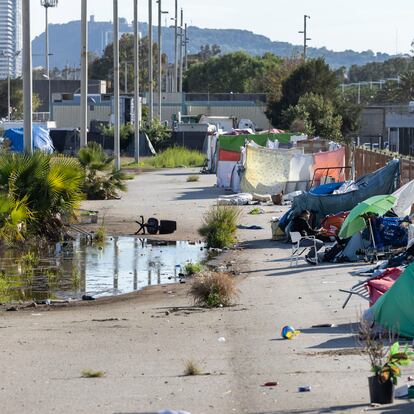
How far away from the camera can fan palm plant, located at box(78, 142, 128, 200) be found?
36812 mm

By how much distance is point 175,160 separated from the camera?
6488 cm

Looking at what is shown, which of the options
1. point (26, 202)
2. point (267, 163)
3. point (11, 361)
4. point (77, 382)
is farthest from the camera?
point (267, 163)

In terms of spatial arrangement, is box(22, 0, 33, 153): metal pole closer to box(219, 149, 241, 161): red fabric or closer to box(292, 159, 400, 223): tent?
box(292, 159, 400, 223): tent

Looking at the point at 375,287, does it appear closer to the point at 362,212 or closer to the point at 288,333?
the point at 288,333

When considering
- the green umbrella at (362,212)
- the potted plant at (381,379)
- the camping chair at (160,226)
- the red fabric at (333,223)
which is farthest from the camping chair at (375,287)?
the camping chair at (160,226)

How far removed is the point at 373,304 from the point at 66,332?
4.00 metres

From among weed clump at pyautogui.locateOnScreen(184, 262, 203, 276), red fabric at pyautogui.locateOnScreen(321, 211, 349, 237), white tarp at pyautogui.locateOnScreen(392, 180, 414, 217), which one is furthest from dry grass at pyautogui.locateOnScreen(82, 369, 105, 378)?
red fabric at pyautogui.locateOnScreen(321, 211, 349, 237)

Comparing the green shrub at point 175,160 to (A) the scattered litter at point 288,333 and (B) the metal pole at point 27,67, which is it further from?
(A) the scattered litter at point 288,333

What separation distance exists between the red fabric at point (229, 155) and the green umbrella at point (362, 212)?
22385 millimetres

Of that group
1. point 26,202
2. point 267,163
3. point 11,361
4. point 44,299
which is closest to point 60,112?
point 267,163

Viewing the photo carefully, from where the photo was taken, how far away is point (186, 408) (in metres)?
10.4

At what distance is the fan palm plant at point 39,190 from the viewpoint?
25.8 m

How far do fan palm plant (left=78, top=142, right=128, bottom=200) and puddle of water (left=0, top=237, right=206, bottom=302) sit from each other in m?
8.43

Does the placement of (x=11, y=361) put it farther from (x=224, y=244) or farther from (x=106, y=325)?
(x=224, y=244)
